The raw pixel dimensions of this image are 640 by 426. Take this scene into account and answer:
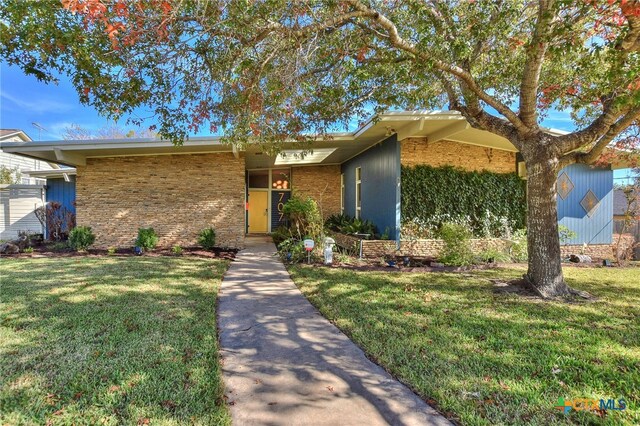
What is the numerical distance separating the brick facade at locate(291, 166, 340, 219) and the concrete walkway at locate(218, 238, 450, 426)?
1025 centimetres

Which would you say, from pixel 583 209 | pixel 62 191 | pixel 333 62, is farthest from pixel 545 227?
pixel 62 191

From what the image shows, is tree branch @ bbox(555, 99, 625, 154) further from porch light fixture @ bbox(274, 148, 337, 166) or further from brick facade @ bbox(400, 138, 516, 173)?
porch light fixture @ bbox(274, 148, 337, 166)

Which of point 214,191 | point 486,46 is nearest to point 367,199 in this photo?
point 214,191

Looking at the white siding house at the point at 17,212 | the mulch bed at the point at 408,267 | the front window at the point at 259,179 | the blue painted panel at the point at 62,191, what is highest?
the front window at the point at 259,179

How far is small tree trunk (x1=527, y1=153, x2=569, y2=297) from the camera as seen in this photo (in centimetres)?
516

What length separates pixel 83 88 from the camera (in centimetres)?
416

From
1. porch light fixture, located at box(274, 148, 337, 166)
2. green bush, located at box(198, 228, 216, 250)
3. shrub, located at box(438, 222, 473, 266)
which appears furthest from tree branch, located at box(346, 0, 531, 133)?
green bush, located at box(198, 228, 216, 250)

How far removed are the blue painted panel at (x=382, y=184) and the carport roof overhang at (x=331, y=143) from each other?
416 mm

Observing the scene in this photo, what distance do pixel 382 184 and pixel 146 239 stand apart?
7182 mm

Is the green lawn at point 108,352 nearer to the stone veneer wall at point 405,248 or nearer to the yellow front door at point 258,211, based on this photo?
the stone veneer wall at point 405,248

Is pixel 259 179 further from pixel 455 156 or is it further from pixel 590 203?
pixel 590 203

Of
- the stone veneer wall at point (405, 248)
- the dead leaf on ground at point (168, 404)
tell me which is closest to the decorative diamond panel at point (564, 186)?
the stone veneer wall at point (405, 248)

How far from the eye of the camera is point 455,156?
9.89 meters

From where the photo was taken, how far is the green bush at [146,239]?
927cm
